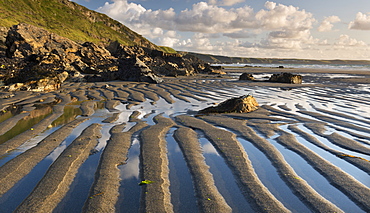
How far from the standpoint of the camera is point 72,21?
13488 centimetres

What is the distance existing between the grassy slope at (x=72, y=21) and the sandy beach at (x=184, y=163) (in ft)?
357

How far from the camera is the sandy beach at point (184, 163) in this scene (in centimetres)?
386

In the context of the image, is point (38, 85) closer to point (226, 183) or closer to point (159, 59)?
point (226, 183)

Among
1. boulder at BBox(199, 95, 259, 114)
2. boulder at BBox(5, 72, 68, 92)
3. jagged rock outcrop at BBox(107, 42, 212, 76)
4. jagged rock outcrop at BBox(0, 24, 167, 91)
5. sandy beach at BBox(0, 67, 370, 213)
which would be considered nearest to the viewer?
sandy beach at BBox(0, 67, 370, 213)

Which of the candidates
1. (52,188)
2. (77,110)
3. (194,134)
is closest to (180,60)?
(77,110)

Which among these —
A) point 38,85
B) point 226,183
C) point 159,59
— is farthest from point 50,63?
point 226,183

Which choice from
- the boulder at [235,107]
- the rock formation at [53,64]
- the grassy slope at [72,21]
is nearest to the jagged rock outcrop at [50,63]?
the rock formation at [53,64]

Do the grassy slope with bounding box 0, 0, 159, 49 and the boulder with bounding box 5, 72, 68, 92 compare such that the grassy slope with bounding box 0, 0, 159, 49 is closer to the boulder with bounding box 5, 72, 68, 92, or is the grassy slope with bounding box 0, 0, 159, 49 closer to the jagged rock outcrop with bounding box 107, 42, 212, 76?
the jagged rock outcrop with bounding box 107, 42, 212, 76

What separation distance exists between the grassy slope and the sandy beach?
357 feet

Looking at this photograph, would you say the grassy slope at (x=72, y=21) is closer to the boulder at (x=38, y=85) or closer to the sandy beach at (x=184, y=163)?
the boulder at (x=38, y=85)

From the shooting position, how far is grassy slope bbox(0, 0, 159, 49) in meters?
113

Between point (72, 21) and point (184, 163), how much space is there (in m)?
149

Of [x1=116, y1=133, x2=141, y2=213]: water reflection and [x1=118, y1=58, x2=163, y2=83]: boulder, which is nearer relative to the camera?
[x1=116, y1=133, x2=141, y2=213]: water reflection

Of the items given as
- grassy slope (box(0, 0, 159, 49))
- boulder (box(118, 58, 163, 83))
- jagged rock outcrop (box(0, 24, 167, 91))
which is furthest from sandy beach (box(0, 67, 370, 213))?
grassy slope (box(0, 0, 159, 49))
